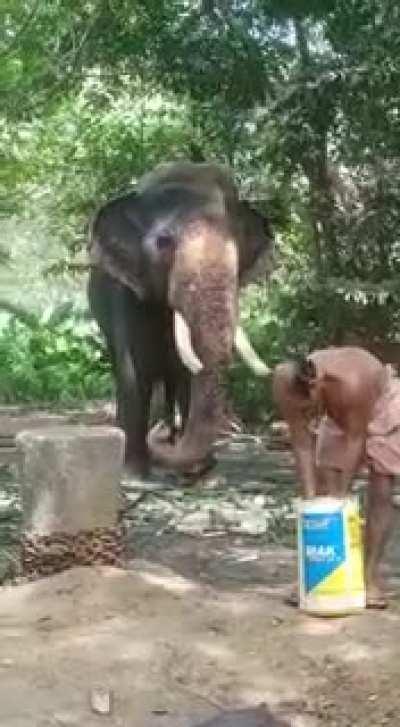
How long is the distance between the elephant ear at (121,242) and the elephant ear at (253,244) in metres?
0.87

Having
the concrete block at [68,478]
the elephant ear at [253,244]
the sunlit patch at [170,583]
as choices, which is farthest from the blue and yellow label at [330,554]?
the elephant ear at [253,244]

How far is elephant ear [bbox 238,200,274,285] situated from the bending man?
14.9ft

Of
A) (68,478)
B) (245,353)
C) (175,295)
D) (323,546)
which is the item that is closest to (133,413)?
(245,353)

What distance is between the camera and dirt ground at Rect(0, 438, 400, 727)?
15.6 feet

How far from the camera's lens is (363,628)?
558 cm

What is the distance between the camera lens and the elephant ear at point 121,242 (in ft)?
33.3

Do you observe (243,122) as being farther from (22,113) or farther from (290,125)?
(22,113)

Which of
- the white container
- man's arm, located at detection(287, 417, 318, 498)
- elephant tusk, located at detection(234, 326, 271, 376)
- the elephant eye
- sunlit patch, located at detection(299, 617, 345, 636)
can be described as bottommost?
sunlit patch, located at detection(299, 617, 345, 636)

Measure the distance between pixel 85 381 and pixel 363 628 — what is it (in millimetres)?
15359

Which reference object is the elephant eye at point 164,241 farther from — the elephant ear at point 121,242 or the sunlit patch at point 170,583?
the sunlit patch at point 170,583

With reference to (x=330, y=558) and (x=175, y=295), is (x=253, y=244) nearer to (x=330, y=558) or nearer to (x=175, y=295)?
(x=175, y=295)

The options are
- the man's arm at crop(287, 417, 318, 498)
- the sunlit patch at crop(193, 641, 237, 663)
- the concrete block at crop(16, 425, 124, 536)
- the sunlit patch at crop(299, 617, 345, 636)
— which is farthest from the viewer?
the concrete block at crop(16, 425, 124, 536)

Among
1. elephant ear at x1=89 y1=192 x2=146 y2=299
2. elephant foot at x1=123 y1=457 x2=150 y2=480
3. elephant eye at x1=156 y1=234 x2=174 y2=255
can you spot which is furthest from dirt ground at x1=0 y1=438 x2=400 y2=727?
elephant ear at x1=89 y1=192 x2=146 y2=299

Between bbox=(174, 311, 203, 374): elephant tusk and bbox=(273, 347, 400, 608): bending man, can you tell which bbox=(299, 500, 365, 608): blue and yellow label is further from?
bbox=(174, 311, 203, 374): elephant tusk
